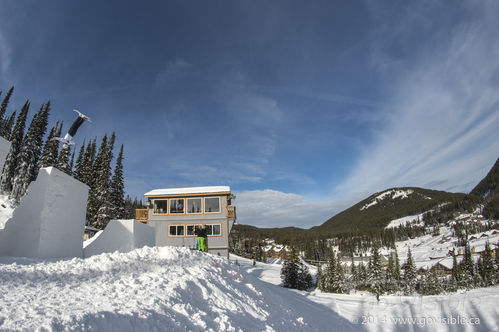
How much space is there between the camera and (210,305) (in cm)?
678

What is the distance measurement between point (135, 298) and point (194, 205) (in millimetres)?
21339

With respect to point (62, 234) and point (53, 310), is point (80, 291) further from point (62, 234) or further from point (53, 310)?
point (62, 234)

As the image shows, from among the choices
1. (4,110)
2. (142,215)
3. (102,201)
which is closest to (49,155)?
(102,201)

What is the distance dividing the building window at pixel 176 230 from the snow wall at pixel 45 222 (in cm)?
1582

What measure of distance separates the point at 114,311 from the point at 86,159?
5407 centimetres

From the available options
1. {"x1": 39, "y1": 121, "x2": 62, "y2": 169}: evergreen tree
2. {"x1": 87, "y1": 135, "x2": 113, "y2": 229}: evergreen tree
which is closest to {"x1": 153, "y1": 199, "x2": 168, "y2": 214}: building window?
{"x1": 87, "y1": 135, "x2": 113, "y2": 229}: evergreen tree

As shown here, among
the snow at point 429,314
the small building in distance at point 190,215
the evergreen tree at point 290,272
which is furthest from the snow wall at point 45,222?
the evergreen tree at point 290,272

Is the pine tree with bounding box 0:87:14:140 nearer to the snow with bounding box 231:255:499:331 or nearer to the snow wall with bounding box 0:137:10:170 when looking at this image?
the snow wall with bounding box 0:137:10:170

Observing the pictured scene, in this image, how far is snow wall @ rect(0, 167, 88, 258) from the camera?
356 inches

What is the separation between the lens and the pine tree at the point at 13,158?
40281mm


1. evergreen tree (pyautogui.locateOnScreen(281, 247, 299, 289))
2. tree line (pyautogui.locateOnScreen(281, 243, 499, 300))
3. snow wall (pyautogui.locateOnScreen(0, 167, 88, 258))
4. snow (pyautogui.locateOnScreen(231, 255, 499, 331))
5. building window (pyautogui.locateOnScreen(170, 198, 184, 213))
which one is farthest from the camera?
tree line (pyautogui.locateOnScreen(281, 243, 499, 300))

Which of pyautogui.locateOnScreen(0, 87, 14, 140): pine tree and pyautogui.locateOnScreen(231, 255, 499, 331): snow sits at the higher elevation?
pyautogui.locateOnScreen(0, 87, 14, 140): pine tree

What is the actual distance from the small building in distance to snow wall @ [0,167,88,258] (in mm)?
15516

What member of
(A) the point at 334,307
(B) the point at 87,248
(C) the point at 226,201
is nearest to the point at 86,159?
(C) the point at 226,201
